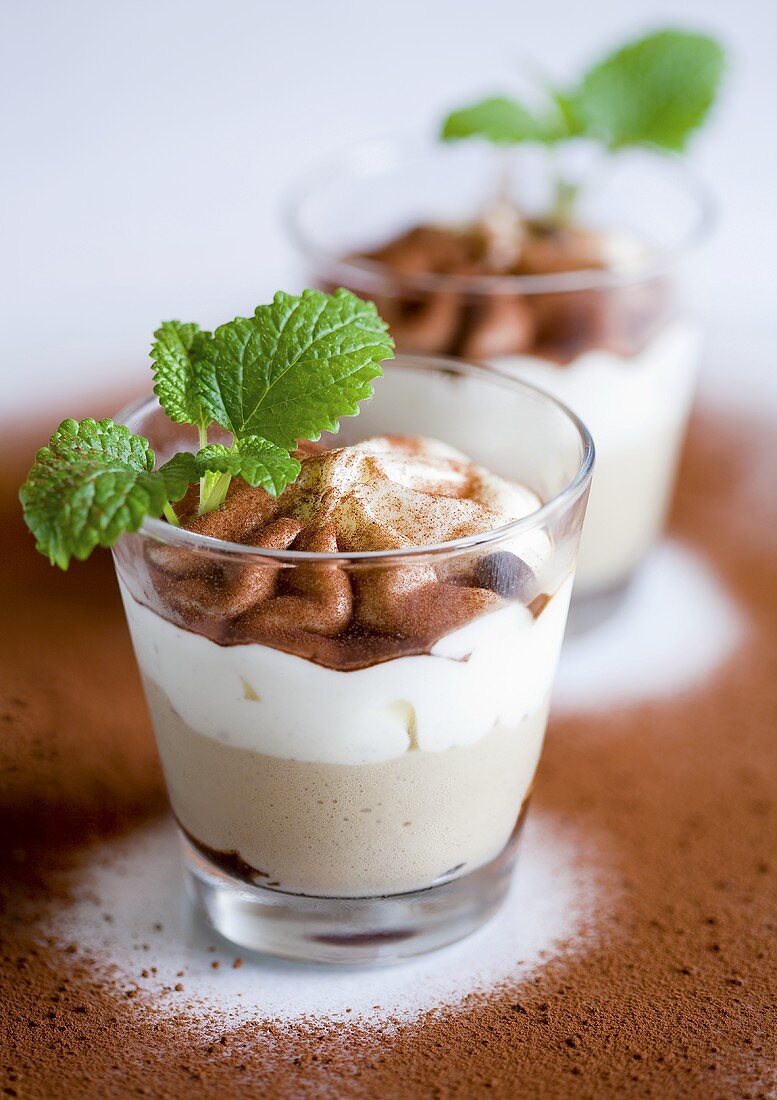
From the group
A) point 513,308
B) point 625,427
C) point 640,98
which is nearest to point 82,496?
point 513,308

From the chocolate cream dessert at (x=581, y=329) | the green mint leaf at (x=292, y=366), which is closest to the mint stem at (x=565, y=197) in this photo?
the chocolate cream dessert at (x=581, y=329)

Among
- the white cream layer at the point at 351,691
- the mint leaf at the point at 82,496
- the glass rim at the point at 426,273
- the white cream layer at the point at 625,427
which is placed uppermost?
the mint leaf at the point at 82,496

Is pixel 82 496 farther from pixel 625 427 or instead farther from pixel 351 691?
pixel 625 427

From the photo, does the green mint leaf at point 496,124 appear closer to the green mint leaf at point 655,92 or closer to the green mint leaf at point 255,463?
the green mint leaf at point 655,92

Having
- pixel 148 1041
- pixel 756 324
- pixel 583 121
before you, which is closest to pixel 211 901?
pixel 148 1041

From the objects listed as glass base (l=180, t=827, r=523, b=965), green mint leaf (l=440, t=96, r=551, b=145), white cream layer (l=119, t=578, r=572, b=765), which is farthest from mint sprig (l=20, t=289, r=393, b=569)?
green mint leaf (l=440, t=96, r=551, b=145)

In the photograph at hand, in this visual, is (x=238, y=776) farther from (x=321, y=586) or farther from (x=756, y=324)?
(x=756, y=324)
